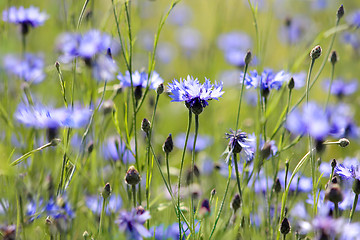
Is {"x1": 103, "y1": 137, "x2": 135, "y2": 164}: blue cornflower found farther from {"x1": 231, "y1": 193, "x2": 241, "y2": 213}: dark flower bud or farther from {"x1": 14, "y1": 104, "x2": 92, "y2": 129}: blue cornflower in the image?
{"x1": 231, "y1": 193, "x2": 241, "y2": 213}: dark flower bud

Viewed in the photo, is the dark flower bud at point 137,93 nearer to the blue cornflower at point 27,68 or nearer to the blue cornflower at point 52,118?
the blue cornflower at point 52,118


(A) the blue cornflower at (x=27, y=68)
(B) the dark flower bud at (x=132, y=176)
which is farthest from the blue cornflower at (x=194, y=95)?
(A) the blue cornflower at (x=27, y=68)

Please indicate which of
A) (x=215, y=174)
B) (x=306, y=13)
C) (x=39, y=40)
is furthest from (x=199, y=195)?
(x=306, y=13)

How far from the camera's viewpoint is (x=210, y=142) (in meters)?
1.61

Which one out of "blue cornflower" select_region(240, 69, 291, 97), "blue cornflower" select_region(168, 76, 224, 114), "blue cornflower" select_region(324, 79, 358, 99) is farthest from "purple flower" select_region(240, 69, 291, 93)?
"blue cornflower" select_region(324, 79, 358, 99)

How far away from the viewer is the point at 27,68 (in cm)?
152

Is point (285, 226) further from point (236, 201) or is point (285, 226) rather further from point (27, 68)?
point (27, 68)

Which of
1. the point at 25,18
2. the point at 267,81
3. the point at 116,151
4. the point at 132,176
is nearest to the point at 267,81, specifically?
the point at 267,81

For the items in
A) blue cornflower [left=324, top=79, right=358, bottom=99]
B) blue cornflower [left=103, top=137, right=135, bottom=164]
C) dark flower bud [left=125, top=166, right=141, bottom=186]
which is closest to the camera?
dark flower bud [left=125, top=166, right=141, bottom=186]

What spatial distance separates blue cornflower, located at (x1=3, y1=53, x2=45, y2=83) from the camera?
142 centimetres

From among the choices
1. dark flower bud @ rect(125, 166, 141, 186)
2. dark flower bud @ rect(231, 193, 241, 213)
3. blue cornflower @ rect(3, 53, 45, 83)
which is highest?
blue cornflower @ rect(3, 53, 45, 83)

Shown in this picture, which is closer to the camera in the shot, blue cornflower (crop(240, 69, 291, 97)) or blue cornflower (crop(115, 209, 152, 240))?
blue cornflower (crop(115, 209, 152, 240))

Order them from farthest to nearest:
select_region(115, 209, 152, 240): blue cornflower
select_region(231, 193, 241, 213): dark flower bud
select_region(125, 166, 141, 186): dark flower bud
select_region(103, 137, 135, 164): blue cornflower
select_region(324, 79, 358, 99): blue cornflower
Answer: select_region(324, 79, 358, 99): blue cornflower
select_region(103, 137, 135, 164): blue cornflower
select_region(231, 193, 241, 213): dark flower bud
select_region(125, 166, 141, 186): dark flower bud
select_region(115, 209, 152, 240): blue cornflower

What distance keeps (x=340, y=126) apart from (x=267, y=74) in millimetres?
440
